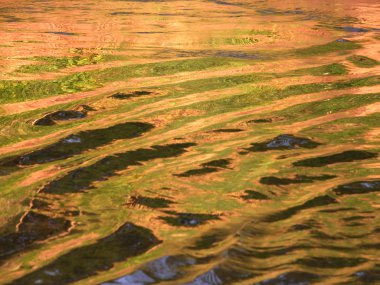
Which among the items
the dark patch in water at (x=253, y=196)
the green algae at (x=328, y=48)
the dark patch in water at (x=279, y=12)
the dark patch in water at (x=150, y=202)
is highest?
the dark patch in water at (x=150, y=202)

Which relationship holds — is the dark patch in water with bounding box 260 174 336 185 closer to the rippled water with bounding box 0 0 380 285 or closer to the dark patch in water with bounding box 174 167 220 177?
the rippled water with bounding box 0 0 380 285

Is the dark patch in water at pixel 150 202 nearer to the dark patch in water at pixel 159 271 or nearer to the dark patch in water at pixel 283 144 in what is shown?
the dark patch in water at pixel 159 271

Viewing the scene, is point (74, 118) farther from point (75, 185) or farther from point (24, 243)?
point (24, 243)

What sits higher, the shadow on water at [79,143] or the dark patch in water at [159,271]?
the dark patch in water at [159,271]

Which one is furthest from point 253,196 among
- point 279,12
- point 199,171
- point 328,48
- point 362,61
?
point 279,12

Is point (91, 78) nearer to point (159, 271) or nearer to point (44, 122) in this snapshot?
point (44, 122)

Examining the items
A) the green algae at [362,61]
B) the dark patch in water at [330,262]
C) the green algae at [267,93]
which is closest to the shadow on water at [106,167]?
the green algae at [267,93]

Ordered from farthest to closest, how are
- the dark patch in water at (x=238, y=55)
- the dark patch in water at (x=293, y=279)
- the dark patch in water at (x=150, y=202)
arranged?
the dark patch in water at (x=238, y=55) → the dark patch in water at (x=150, y=202) → the dark patch in water at (x=293, y=279)

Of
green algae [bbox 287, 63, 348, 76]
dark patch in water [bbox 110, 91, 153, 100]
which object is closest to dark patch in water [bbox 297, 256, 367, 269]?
dark patch in water [bbox 110, 91, 153, 100]
